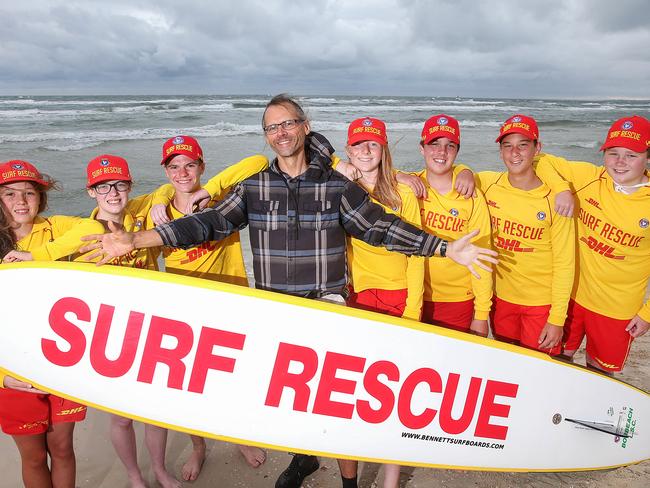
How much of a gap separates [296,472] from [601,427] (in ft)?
6.41

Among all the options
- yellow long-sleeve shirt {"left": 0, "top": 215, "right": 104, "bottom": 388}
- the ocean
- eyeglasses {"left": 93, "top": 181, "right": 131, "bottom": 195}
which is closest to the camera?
yellow long-sleeve shirt {"left": 0, "top": 215, "right": 104, "bottom": 388}

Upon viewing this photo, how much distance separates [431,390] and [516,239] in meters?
1.08

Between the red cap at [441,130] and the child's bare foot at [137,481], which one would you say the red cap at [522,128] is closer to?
the red cap at [441,130]

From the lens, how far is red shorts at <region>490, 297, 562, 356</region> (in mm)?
2742

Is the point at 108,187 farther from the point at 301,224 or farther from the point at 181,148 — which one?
the point at 301,224

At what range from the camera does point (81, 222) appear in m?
2.22

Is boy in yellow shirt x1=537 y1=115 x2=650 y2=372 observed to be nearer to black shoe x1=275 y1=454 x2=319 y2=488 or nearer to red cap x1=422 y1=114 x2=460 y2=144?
red cap x1=422 y1=114 x2=460 y2=144

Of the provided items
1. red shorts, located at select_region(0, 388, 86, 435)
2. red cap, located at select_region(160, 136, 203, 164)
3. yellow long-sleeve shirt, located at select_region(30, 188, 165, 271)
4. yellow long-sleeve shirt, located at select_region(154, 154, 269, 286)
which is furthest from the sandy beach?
red cap, located at select_region(160, 136, 203, 164)

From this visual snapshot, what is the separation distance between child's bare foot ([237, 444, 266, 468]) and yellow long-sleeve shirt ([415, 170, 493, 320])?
1610 millimetres

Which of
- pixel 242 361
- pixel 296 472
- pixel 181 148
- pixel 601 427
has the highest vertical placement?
pixel 181 148

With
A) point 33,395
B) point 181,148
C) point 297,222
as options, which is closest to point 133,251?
point 181,148

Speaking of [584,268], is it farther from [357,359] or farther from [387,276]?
[357,359]

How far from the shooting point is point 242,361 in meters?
2.20

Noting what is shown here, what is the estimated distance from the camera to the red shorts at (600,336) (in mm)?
2750
